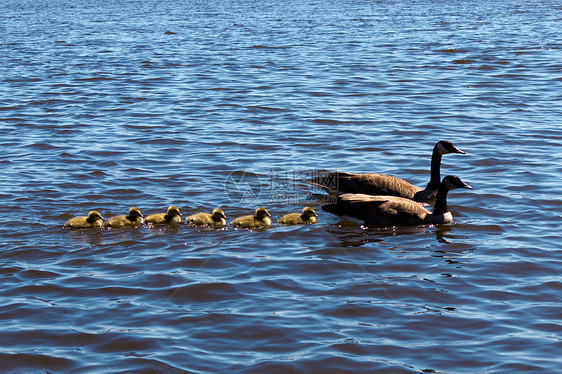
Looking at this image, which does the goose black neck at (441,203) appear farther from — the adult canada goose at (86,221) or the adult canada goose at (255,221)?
the adult canada goose at (86,221)

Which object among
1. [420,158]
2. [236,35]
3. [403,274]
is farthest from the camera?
[236,35]

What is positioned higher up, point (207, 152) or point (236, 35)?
point (236, 35)

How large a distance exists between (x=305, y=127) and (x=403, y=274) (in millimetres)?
7881

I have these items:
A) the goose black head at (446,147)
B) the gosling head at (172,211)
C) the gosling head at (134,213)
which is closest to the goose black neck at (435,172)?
the goose black head at (446,147)

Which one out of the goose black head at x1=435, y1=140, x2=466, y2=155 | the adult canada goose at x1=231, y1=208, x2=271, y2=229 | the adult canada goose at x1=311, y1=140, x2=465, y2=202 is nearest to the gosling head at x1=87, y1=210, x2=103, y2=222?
the adult canada goose at x1=231, y1=208, x2=271, y2=229

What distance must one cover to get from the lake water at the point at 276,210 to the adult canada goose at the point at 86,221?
0.12 meters

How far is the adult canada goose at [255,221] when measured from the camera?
408 inches

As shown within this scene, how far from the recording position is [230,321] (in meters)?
7.48

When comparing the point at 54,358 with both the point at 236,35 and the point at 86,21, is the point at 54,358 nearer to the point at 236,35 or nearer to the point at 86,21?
the point at 236,35

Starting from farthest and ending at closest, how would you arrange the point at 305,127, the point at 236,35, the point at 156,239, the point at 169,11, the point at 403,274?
the point at 169,11
the point at 236,35
the point at 305,127
the point at 156,239
the point at 403,274

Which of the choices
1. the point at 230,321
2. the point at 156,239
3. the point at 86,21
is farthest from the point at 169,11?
the point at 230,321

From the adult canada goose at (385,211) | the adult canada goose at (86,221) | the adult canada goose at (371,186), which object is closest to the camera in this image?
the adult canada goose at (86,221)

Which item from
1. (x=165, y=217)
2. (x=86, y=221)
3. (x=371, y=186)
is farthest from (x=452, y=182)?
(x=86, y=221)

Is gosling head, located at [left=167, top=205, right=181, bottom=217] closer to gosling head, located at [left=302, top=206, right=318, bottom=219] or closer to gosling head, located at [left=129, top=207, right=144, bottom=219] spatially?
gosling head, located at [left=129, top=207, right=144, bottom=219]
